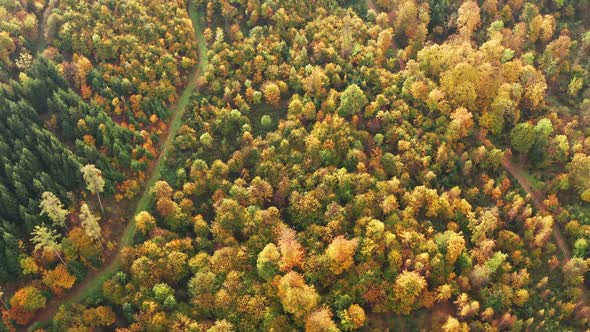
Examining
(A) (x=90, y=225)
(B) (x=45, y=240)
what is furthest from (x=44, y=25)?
(B) (x=45, y=240)

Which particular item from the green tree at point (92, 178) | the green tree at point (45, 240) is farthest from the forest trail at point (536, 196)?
the green tree at point (45, 240)

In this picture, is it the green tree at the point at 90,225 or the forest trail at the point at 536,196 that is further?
the forest trail at the point at 536,196

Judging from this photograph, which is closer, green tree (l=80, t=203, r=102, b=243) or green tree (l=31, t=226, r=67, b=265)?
green tree (l=31, t=226, r=67, b=265)

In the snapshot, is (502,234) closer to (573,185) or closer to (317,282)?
(573,185)

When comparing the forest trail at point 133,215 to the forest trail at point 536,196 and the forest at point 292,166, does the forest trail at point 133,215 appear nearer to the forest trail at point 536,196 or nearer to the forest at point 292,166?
the forest at point 292,166

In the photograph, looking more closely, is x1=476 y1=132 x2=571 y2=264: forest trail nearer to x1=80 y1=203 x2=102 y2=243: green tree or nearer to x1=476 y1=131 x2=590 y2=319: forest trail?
x1=476 y1=131 x2=590 y2=319: forest trail

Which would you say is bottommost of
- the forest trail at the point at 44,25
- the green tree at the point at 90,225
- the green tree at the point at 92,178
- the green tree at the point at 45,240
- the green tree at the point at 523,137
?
the green tree at the point at 45,240

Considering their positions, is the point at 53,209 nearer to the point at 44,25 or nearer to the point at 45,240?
the point at 45,240

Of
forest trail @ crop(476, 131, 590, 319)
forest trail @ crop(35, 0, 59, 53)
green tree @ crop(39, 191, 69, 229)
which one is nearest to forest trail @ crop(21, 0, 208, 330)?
green tree @ crop(39, 191, 69, 229)
